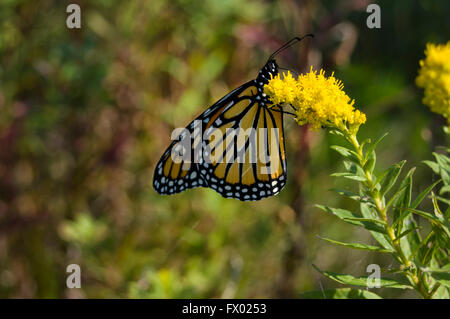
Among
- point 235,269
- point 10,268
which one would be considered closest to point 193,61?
point 235,269

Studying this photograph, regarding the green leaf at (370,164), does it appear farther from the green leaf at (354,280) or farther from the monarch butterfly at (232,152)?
the monarch butterfly at (232,152)

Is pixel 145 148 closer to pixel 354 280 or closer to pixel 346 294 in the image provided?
pixel 346 294

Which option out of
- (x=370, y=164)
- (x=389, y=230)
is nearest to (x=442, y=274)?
(x=389, y=230)

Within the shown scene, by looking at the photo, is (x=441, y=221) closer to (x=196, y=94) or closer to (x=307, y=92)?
(x=307, y=92)

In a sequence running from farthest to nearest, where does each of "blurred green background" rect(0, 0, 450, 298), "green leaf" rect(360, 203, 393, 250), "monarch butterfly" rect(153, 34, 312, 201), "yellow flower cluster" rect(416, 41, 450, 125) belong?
"blurred green background" rect(0, 0, 450, 298) < "monarch butterfly" rect(153, 34, 312, 201) < "green leaf" rect(360, 203, 393, 250) < "yellow flower cluster" rect(416, 41, 450, 125)

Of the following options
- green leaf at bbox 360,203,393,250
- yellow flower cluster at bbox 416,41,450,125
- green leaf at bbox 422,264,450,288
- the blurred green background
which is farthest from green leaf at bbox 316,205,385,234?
the blurred green background

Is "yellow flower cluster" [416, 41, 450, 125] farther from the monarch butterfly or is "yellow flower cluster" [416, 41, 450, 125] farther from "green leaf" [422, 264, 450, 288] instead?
the monarch butterfly
